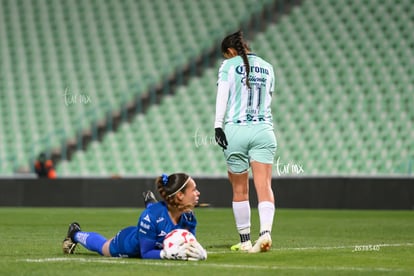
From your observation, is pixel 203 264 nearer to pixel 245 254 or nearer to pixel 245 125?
pixel 245 254

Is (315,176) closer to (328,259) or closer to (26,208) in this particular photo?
(26,208)

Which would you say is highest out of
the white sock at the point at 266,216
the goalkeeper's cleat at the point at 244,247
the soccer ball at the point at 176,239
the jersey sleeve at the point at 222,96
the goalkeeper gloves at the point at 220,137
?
the jersey sleeve at the point at 222,96

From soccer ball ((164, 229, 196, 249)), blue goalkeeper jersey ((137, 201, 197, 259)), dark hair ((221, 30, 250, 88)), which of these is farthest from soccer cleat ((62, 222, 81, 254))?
dark hair ((221, 30, 250, 88))

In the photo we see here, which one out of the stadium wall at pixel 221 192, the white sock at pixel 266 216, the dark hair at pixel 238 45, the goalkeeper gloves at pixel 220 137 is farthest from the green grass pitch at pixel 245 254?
the stadium wall at pixel 221 192

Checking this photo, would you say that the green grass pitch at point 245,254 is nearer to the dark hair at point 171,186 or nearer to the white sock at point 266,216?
the white sock at point 266,216

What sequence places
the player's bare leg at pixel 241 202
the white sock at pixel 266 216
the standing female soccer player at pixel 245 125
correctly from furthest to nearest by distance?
the player's bare leg at pixel 241 202 < the standing female soccer player at pixel 245 125 < the white sock at pixel 266 216

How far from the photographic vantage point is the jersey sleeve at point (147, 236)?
7871 mm

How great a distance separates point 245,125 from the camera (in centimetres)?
916

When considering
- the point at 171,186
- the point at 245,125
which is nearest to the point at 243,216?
the point at 245,125

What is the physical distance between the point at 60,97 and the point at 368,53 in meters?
7.73

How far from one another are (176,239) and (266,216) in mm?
1432

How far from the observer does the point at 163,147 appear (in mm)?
23453

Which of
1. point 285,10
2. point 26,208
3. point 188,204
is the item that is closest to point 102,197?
point 26,208

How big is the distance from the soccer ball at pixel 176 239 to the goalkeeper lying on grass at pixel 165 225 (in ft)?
0.06
